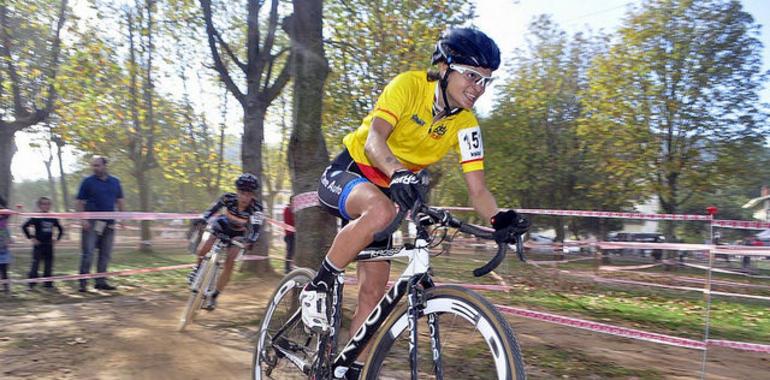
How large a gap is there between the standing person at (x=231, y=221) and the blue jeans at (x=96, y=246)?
3.18 m

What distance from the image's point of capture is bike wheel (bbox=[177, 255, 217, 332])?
20.0ft

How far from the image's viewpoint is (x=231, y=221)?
6.75 m

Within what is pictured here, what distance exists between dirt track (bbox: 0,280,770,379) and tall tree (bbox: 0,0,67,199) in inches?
409

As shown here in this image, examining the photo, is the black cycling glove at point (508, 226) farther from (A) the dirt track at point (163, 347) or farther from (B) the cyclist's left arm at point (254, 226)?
(B) the cyclist's left arm at point (254, 226)

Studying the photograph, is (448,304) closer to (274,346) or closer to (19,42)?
(274,346)

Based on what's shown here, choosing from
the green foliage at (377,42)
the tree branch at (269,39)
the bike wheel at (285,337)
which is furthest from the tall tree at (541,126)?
the bike wheel at (285,337)

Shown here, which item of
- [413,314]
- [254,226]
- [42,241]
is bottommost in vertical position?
[42,241]

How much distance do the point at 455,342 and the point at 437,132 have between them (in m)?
1.19

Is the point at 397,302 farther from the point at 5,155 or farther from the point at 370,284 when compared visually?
the point at 5,155

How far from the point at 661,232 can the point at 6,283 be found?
50.1 feet

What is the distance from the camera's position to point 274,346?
3.49 meters

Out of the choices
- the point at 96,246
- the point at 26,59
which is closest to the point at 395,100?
the point at 96,246

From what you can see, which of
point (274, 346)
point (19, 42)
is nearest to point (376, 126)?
point (274, 346)

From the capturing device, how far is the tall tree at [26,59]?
14.8 metres
